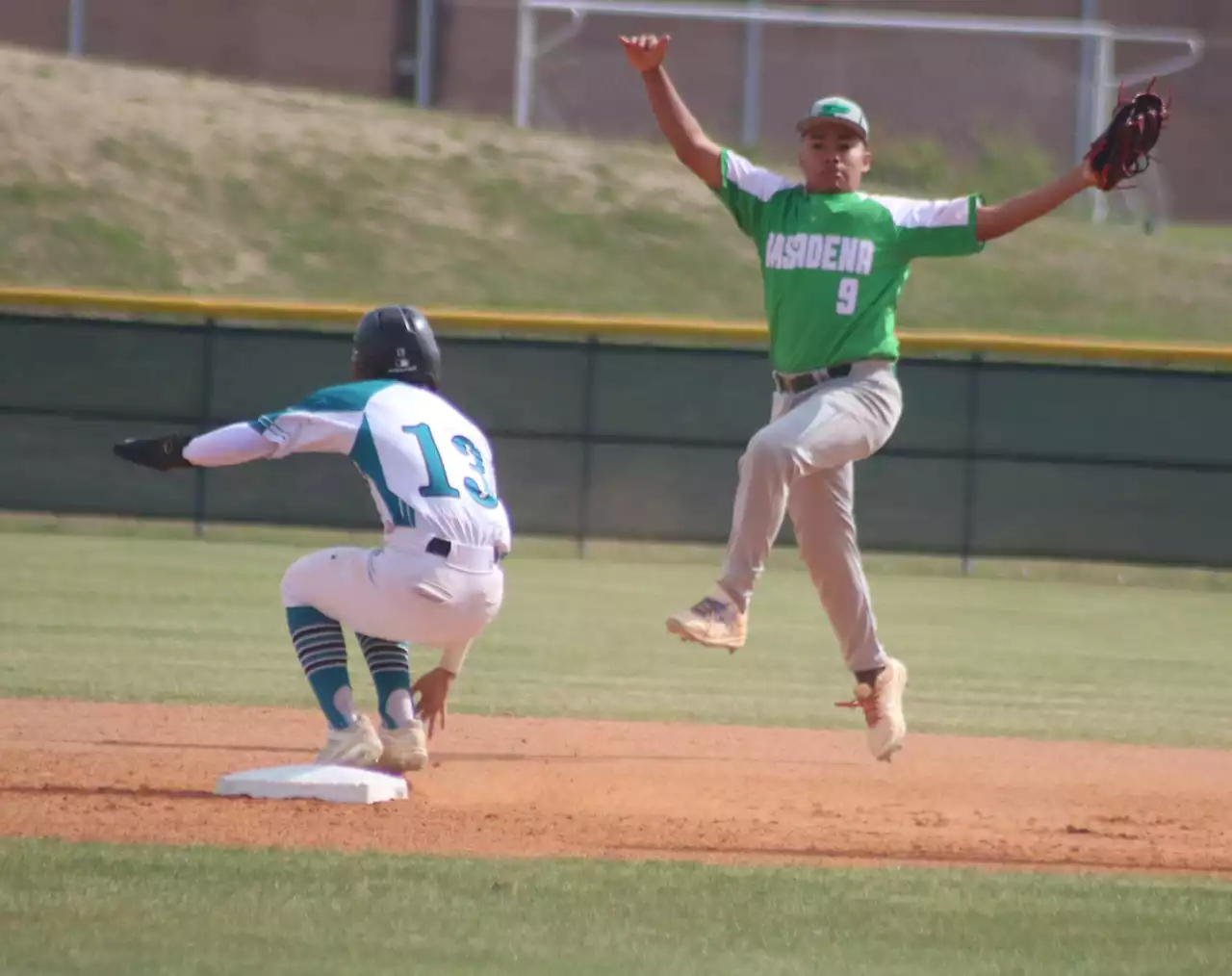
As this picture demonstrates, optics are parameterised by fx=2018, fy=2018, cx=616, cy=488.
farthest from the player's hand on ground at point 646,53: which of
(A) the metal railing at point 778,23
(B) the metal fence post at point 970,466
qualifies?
(A) the metal railing at point 778,23

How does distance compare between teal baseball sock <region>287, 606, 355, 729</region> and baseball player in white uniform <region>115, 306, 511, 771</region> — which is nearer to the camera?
baseball player in white uniform <region>115, 306, 511, 771</region>

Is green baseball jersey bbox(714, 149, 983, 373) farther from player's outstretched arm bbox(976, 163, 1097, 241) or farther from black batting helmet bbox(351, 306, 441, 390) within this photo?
black batting helmet bbox(351, 306, 441, 390)

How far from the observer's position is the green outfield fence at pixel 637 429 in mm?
15859

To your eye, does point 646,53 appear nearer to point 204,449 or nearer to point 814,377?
point 814,377

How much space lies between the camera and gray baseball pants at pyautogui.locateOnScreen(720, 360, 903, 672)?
237 inches

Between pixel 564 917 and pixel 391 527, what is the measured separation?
149 centimetres

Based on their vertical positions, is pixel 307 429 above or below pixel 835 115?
A: below

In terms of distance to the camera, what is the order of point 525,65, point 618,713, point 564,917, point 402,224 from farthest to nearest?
point 525,65
point 402,224
point 618,713
point 564,917

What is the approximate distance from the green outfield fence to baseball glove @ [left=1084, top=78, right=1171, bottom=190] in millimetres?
9934

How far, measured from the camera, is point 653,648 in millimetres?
10914

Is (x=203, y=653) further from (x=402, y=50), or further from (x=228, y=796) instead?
(x=402, y=50)

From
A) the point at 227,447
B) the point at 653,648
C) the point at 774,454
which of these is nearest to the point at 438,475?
the point at 227,447

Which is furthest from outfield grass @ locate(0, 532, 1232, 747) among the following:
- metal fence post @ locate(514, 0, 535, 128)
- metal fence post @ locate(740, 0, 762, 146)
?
metal fence post @ locate(740, 0, 762, 146)

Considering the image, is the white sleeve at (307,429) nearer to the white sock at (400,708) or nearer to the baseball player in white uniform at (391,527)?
the baseball player in white uniform at (391,527)
